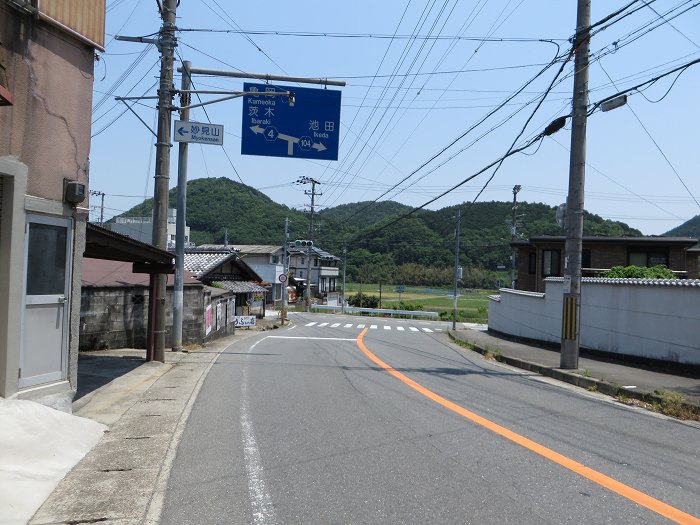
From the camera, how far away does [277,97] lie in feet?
50.5

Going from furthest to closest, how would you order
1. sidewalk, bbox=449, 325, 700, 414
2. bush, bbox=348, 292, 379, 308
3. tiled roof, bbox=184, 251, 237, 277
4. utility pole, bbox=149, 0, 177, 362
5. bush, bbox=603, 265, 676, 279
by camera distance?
1. bush, bbox=348, 292, 379, 308
2. tiled roof, bbox=184, 251, 237, 277
3. bush, bbox=603, 265, 676, 279
4. utility pole, bbox=149, 0, 177, 362
5. sidewalk, bbox=449, 325, 700, 414

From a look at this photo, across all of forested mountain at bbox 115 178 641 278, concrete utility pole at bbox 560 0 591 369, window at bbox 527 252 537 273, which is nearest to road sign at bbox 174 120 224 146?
concrete utility pole at bbox 560 0 591 369

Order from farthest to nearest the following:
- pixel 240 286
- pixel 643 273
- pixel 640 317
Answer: pixel 240 286, pixel 643 273, pixel 640 317

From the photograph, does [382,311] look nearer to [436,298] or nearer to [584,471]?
[436,298]

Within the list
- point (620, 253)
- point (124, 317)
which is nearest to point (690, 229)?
point (620, 253)

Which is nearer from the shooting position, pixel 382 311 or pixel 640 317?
pixel 640 317

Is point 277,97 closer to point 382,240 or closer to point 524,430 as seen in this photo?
point 524,430

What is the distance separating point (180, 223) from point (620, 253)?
2236 centimetres

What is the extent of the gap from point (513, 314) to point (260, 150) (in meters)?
16.2

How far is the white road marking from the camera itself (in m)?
4.72

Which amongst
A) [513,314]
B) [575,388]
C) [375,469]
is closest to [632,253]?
[513,314]

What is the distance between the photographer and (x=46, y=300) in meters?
7.64

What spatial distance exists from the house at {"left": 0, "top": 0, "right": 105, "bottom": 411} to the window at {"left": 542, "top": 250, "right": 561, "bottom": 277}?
2896cm

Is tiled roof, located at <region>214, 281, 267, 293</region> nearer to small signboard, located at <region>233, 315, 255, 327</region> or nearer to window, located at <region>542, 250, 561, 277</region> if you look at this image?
small signboard, located at <region>233, 315, 255, 327</region>
